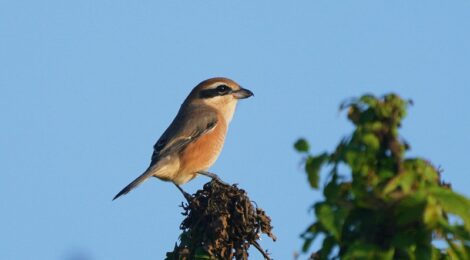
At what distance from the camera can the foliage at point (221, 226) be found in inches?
206

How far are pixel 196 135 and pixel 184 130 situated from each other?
0.27 m

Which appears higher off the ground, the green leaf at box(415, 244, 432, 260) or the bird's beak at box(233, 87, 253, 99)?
the bird's beak at box(233, 87, 253, 99)

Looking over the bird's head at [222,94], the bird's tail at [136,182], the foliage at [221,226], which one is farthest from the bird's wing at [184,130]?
the foliage at [221,226]

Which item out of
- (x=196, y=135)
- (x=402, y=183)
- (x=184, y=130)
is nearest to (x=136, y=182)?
(x=196, y=135)

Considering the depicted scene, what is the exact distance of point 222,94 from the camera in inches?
459

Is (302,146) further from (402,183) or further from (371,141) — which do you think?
(402,183)

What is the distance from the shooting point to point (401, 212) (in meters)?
2.52

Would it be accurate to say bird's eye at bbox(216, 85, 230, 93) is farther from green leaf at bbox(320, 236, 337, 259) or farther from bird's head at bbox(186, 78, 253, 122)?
green leaf at bbox(320, 236, 337, 259)

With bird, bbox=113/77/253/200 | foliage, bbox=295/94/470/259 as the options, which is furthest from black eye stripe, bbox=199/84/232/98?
foliage, bbox=295/94/470/259

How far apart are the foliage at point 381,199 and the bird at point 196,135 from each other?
6431 millimetres

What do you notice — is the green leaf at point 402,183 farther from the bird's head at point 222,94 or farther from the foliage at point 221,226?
the bird's head at point 222,94

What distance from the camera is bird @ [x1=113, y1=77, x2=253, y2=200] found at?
10031mm

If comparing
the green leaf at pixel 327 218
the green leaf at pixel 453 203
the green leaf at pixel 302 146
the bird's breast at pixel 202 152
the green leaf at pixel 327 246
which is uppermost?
the bird's breast at pixel 202 152

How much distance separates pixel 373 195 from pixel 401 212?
94 mm
